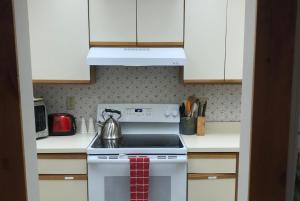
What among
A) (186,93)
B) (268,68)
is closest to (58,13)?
(186,93)

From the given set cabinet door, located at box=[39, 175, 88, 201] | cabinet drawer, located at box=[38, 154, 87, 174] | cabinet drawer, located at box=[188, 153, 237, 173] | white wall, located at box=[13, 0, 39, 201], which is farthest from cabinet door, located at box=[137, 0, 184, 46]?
white wall, located at box=[13, 0, 39, 201]

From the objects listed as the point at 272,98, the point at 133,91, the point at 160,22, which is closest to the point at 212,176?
the point at 133,91

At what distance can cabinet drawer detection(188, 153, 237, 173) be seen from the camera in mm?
2367

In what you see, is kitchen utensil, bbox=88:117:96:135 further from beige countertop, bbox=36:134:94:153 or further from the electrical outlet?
the electrical outlet

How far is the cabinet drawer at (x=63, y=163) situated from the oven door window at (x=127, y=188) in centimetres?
22

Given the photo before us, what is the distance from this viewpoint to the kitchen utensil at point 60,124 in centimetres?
268

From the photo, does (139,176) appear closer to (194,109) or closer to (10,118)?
(194,109)

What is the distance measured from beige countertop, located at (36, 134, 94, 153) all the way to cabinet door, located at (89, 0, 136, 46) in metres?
0.79

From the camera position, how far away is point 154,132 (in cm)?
283

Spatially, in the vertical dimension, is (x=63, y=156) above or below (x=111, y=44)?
below

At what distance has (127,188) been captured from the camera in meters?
2.36

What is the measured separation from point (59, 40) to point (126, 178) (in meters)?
1.20

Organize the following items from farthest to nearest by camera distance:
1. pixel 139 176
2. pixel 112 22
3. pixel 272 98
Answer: pixel 112 22 < pixel 139 176 < pixel 272 98

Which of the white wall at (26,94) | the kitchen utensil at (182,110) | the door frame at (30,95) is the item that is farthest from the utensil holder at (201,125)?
the white wall at (26,94)
